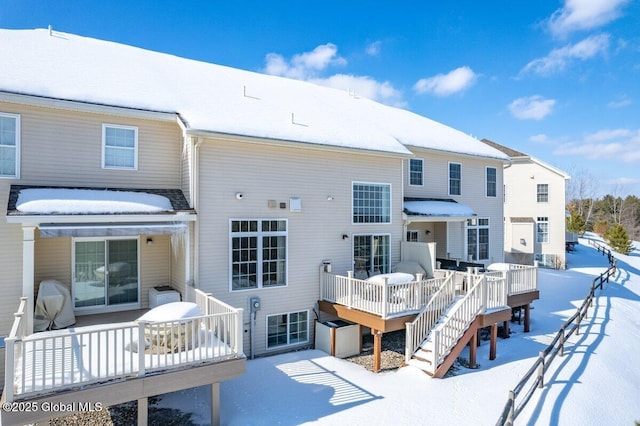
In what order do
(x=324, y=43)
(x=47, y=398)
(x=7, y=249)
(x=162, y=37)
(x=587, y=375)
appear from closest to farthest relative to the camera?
1. (x=47, y=398)
2. (x=7, y=249)
3. (x=587, y=375)
4. (x=162, y=37)
5. (x=324, y=43)

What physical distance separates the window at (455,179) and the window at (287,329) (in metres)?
8.94

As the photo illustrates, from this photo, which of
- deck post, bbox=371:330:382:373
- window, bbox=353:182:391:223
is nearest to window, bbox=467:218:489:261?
window, bbox=353:182:391:223

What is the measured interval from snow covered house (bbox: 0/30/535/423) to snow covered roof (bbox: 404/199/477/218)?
0.17 m

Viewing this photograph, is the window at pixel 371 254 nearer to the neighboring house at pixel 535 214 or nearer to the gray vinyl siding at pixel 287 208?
the gray vinyl siding at pixel 287 208

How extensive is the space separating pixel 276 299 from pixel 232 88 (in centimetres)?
770

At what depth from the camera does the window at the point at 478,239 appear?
53.8 feet

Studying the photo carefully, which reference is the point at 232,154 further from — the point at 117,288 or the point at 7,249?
the point at 7,249

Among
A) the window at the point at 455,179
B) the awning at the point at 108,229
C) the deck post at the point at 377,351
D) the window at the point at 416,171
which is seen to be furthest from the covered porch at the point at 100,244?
the window at the point at 455,179

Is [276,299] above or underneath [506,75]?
underneath

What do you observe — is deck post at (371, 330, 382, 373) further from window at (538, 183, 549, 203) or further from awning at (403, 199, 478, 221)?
window at (538, 183, 549, 203)

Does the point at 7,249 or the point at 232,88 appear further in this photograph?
the point at 232,88

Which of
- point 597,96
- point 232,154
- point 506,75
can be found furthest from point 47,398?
point 597,96

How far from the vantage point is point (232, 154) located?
32.6ft

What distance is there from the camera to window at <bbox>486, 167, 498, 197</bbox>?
17.5 meters
